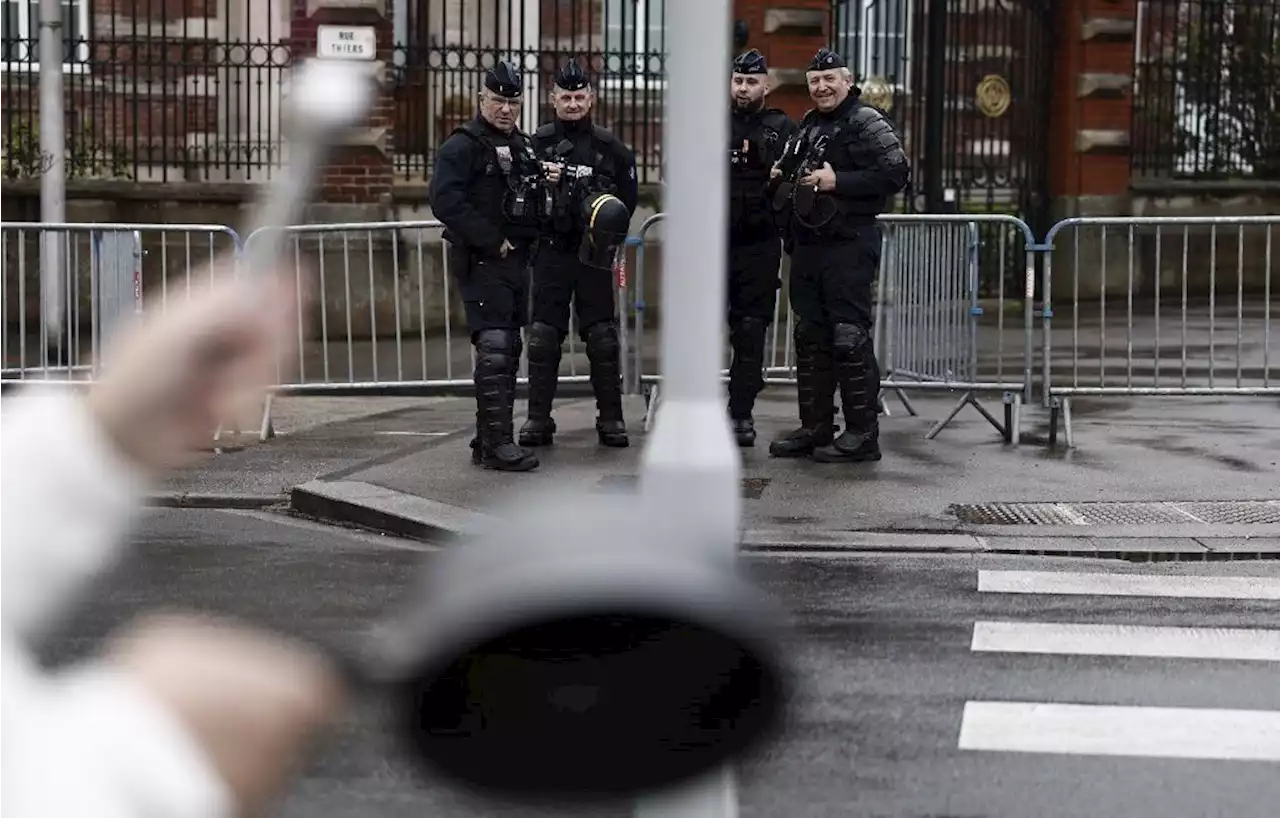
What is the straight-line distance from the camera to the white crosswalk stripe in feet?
19.4

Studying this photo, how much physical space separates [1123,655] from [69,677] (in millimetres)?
5961

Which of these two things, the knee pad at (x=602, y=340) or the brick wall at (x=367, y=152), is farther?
the brick wall at (x=367, y=152)

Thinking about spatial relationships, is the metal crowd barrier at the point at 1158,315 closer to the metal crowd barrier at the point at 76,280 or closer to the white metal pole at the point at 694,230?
the metal crowd barrier at the point at 76,280

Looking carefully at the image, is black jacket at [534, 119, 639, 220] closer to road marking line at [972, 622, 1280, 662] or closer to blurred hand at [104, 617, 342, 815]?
road marking line at [972, 622, 1280, 662]

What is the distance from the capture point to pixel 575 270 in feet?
38.2

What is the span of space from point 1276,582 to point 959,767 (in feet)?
10.8

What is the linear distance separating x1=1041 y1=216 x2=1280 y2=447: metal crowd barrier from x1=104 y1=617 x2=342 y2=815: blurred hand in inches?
417

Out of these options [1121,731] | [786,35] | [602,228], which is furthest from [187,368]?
[786,35]

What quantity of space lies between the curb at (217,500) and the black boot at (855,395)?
2834mm

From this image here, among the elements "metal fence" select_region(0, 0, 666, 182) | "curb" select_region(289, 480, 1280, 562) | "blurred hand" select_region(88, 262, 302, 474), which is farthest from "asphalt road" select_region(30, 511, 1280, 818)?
"metal fence" select_region(0, 0, 666, 182)

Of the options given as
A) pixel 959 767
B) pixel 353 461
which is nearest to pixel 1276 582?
pixel 959 767

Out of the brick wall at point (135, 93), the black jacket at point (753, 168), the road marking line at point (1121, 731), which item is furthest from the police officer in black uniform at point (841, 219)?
the brick wall at point (135, 93)

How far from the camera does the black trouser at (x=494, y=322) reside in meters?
11.0

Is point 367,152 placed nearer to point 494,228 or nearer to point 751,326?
point 751,326
